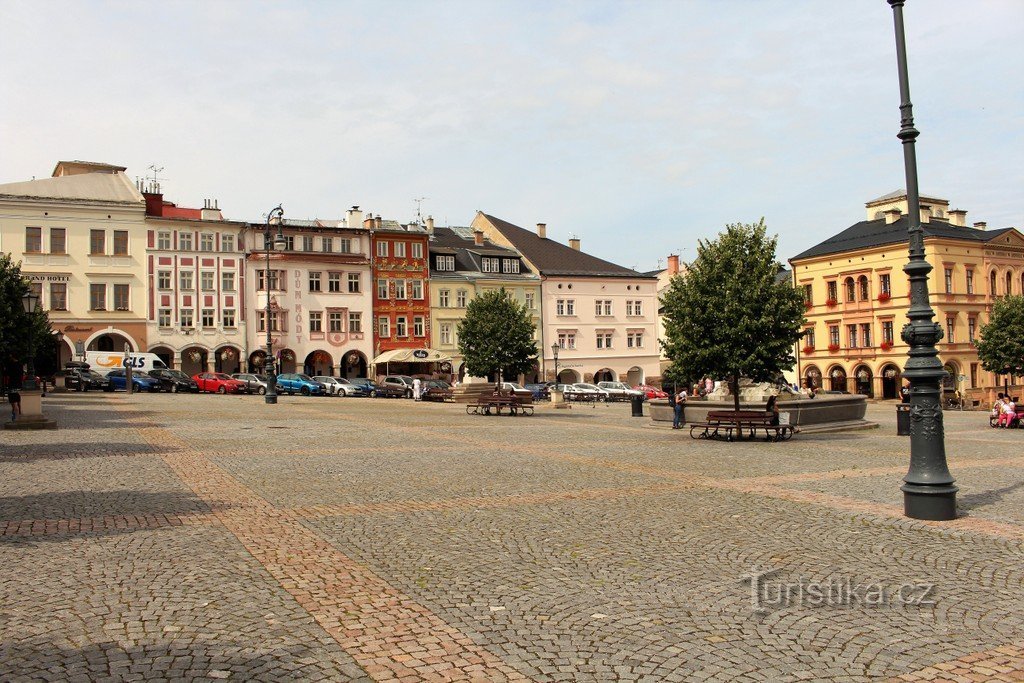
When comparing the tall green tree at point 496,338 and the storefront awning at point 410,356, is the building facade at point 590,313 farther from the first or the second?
the tall green tree at point 496,338

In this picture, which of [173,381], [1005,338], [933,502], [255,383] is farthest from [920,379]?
[173,381]

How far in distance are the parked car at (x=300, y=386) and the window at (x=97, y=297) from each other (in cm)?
1349

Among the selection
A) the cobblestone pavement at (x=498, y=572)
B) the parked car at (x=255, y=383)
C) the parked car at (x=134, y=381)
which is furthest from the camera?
the parked car at (x=255, y=383)

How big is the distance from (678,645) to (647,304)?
236 ft

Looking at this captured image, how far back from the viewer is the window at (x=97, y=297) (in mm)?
58562

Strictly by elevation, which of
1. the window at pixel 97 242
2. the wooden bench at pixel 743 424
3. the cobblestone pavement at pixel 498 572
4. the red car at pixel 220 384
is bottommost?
the cobblestone pavement at pixel 498 572

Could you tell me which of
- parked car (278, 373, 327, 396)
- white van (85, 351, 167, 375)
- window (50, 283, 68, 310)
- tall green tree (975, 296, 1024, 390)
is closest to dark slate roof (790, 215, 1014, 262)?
tall green tree (975, 296, 1024, 390)

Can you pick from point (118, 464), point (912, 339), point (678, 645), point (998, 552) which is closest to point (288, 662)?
point (678, 645)

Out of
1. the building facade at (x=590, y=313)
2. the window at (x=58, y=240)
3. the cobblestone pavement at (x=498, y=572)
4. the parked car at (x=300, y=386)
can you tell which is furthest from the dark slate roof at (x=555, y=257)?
the cobblestone pavement at (x=498, y=572)

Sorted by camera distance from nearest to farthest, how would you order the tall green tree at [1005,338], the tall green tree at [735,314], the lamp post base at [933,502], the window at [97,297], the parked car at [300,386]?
the lamp post base at [933,502]
the tall green tree at [735,314]
the tall green tree at [1005,338]
the parked car at [300,386]
the window at [97,297]

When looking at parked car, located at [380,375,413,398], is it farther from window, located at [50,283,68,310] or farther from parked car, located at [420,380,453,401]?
window, located at [50,283,68,310]

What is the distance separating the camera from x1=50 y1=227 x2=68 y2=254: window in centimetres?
5781

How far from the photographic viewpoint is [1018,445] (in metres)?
21.0

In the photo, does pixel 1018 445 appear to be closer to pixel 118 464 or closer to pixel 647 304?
pixel 118 464
